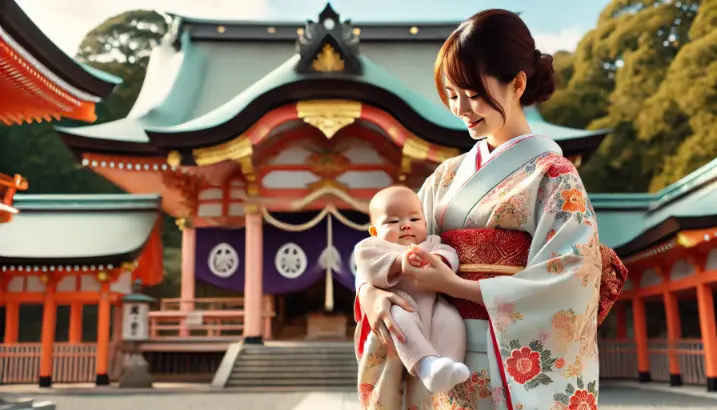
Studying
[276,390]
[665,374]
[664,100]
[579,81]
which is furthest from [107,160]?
[579,81]

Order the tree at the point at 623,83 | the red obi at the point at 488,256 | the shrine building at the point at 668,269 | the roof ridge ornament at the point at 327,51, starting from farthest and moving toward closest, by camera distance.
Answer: the tree at the point at 623,83, the roof ridge ornament at the point at 327,51, the shrine building at the point at 668,269, the red obi at the point at 488,256

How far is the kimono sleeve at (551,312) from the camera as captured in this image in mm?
1882

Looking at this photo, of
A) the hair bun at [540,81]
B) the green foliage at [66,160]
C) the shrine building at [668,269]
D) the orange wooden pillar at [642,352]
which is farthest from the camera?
the green foliage at [66,160]

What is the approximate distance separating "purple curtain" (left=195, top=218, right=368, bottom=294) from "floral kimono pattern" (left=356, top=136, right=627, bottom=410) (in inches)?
416

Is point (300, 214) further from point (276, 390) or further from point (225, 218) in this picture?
point (276, 390)

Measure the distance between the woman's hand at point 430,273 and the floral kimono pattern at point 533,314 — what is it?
11 cm

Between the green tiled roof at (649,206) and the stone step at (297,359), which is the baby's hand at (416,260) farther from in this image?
the stone step at (297,359)

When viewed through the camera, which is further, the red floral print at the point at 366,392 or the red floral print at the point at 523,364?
the red floral print at the point at 366,392

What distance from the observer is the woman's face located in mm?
2053

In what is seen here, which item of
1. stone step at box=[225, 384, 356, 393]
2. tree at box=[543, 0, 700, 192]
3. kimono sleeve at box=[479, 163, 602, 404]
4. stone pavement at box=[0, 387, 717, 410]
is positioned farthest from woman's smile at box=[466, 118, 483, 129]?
tree at box=[543, 0, 700, 192]

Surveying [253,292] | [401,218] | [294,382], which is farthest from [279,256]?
[401,218]

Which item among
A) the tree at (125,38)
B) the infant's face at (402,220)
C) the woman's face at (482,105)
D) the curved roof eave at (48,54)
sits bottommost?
the infant's face at (402,220)

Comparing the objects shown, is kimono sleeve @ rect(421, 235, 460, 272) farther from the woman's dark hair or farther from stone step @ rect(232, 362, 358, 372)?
stone step @ rect(232, 362, 358, 372)

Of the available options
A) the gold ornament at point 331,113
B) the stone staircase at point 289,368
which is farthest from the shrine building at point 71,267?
the gold ornament at point 331,113
